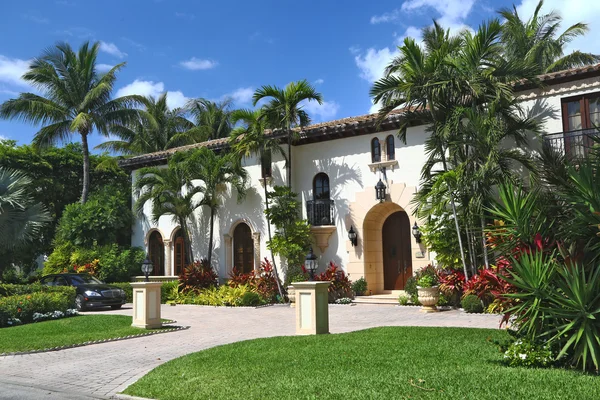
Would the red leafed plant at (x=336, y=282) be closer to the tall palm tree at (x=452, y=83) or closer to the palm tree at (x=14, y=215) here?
the tall palm tree at (x=452, y=83)

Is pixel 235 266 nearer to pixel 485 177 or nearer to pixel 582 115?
pixel 485 177

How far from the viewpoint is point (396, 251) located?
20562mm

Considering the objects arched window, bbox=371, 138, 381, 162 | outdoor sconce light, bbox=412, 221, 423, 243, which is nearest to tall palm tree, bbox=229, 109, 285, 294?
arched window, bbox=371, 138, 381, 162

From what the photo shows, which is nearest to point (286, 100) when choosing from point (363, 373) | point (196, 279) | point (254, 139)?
point (254, 139)

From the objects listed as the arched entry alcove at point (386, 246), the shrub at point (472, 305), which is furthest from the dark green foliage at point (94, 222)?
the shrub at point (472, 305)

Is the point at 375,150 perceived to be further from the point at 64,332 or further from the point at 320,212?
the point at 64,332

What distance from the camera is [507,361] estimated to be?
7848 mm

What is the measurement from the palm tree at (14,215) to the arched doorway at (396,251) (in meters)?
11.7

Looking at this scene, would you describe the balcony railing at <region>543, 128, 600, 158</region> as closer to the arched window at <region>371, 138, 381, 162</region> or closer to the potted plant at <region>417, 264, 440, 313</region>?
the potted plant at <region>417, 264, 440, 313</region>

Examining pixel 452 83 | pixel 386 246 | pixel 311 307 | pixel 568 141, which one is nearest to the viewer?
pixel 311 307

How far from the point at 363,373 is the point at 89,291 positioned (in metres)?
14.4

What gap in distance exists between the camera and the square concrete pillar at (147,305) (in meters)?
13.9

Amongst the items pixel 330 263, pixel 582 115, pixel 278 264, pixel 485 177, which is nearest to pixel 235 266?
pixel 278 264

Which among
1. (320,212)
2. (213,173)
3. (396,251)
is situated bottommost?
(396,251)
